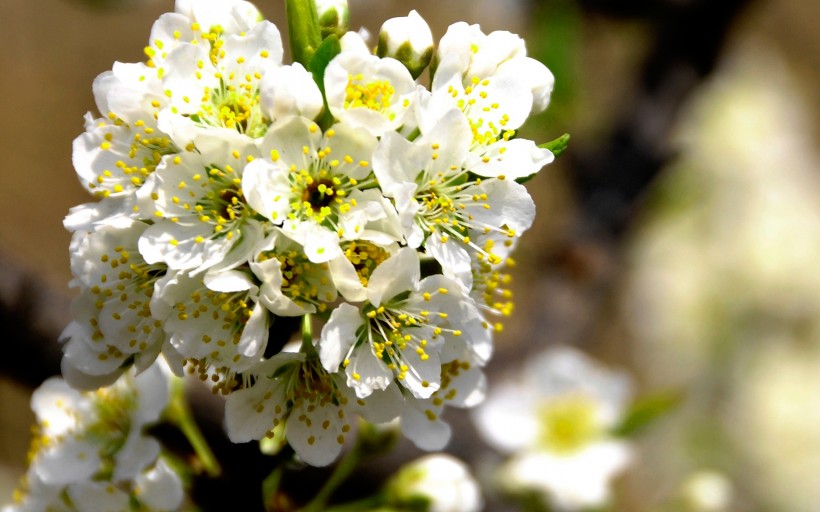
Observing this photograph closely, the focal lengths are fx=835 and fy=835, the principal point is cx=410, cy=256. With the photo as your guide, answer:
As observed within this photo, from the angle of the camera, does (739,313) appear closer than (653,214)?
No

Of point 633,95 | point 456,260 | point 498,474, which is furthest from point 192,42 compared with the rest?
point 633,95

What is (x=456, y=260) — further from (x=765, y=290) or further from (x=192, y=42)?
(x=765, y=290)

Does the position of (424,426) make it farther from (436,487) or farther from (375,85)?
(375,85)

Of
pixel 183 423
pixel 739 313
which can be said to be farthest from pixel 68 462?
pixel 739 313

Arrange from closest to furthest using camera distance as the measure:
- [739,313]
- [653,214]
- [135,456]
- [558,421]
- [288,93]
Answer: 1. [288,93]
2. [135,456]
3. [558,421]
4. [653,214]
5. [739,313]

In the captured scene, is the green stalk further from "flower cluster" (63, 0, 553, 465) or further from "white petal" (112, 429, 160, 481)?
"white petal" (112, 429, 160, 481)

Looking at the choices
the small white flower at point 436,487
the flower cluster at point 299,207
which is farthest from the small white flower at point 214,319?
the small white flower at point 436,487
